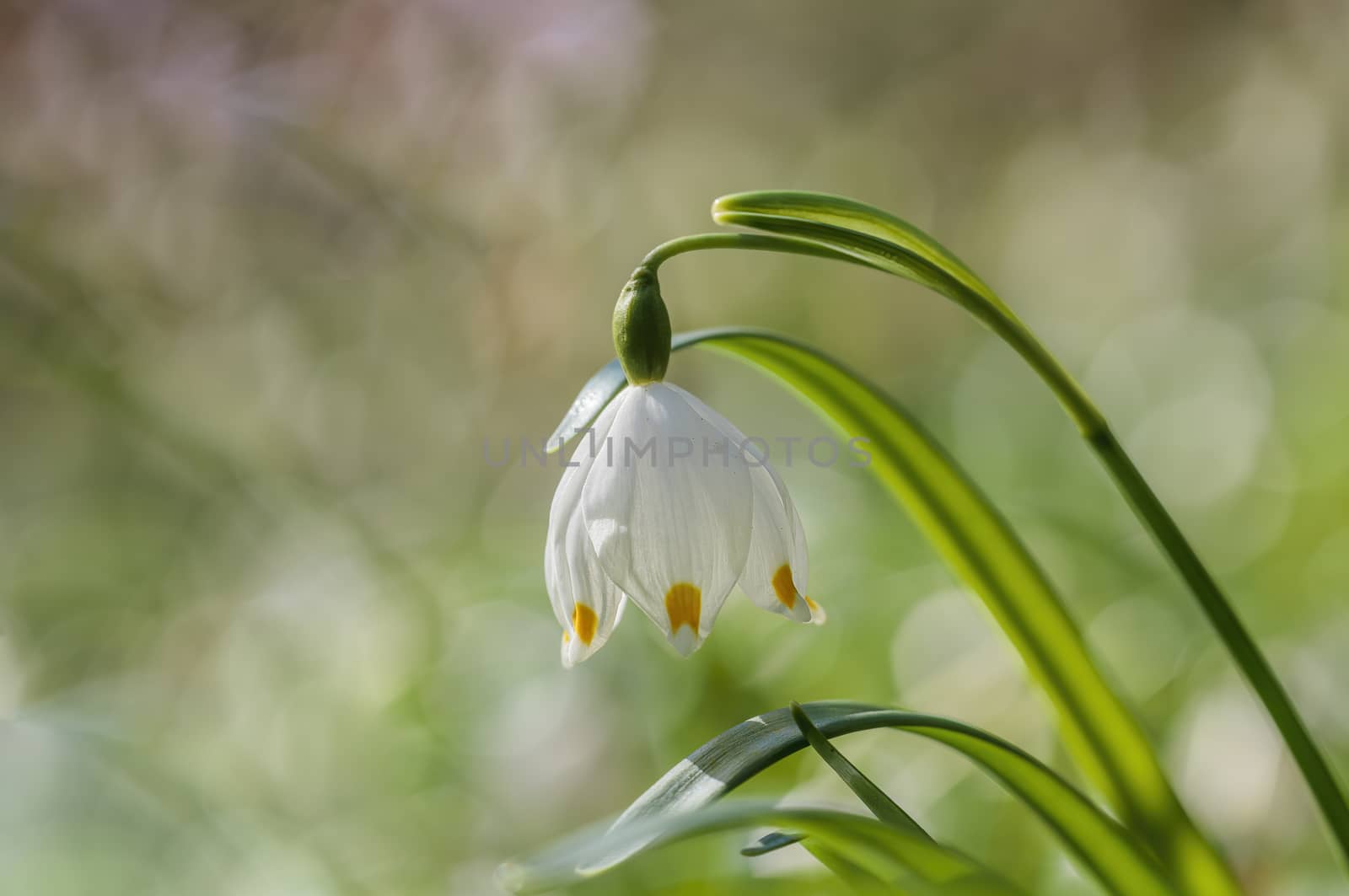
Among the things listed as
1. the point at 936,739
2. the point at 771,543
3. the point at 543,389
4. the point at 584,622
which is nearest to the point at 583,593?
the point at 584,622

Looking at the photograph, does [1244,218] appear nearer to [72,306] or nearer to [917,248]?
[917,248]

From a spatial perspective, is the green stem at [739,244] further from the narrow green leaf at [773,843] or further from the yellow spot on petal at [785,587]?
the narrow green leaf at [773,843]

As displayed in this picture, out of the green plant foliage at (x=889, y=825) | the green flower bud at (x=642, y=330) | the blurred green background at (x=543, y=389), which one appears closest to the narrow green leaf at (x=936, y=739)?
the green plant foliage at (x=889, y=825)

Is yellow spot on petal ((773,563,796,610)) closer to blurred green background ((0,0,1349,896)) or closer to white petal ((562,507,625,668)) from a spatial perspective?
white petal ((562,507,625,668))

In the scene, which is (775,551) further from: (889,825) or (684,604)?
(889,825)

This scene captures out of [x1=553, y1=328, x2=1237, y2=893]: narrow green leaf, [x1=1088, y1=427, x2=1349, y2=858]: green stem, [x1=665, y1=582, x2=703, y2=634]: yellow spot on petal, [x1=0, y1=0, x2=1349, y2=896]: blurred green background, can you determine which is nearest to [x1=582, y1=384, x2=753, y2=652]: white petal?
[x1=665, y1=582, x2=703, y2=634]: yellow spot on petal
